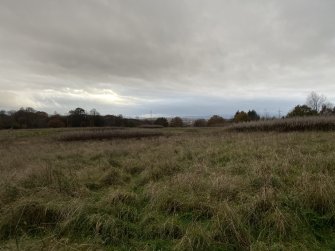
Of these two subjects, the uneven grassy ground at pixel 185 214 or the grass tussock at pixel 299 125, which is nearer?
the uneven grassy ground at pixel 185 214

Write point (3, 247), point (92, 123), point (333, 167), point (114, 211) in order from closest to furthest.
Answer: point (3, 247)
point (114, 211)
point (333, 167)
point (92, 123)

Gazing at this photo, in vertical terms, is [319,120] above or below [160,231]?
above

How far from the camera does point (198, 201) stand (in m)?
4.59

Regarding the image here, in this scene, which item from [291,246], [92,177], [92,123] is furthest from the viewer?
[92,123]

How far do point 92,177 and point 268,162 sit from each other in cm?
435

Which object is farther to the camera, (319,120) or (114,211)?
(319,120)

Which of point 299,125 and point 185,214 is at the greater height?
point 299,125

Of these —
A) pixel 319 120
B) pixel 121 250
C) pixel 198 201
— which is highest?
pixel 319 120

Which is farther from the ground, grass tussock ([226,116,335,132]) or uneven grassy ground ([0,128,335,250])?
grass tussock ([226,116,335,132])

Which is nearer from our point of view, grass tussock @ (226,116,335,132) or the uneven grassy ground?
Result: the uneven grassy ground

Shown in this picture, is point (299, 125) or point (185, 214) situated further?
point (299, 125)

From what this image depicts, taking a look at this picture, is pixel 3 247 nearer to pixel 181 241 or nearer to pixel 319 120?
pixel 181 241

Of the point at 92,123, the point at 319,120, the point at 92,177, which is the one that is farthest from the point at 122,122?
the point at 92,177

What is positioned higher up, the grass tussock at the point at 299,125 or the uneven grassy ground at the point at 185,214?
the grass tussock at the point at 299,125
